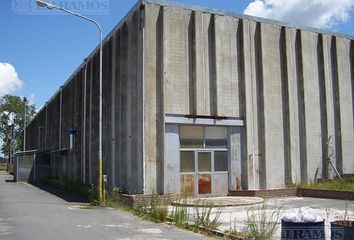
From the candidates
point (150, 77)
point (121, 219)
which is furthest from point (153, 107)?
point (121, 219)

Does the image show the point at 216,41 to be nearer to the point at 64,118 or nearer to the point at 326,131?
the point at 326,131

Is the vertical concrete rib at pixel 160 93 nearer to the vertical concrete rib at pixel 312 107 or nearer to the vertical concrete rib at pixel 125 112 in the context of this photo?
the vertical concrete rib at pixel 125 112

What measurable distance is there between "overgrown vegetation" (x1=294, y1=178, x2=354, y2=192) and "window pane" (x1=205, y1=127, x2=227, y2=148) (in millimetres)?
4390

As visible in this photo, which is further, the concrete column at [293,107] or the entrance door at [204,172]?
the concrete column at [293,107]

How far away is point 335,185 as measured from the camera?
71.7 feet

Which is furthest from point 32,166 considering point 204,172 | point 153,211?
point 153,211

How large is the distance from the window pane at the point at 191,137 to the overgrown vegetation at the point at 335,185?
18.2 ft

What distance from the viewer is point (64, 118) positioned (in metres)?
37.4

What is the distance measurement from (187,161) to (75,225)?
825 centimetres

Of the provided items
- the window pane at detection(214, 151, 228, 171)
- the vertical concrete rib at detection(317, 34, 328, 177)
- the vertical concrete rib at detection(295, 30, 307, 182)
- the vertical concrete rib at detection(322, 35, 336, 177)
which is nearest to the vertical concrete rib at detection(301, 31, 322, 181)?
the vertical concrete rib at detection(295, 30, 307, 182)

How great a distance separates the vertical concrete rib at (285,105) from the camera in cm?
2336

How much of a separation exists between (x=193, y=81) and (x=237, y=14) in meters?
4.38

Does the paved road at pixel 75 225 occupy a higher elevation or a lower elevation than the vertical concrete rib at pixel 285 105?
lower

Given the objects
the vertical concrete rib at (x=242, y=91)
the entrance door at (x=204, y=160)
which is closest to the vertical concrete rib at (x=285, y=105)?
the vertical concrete rib at (x=242, y=91)
